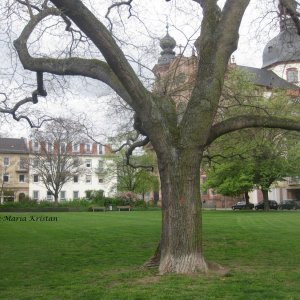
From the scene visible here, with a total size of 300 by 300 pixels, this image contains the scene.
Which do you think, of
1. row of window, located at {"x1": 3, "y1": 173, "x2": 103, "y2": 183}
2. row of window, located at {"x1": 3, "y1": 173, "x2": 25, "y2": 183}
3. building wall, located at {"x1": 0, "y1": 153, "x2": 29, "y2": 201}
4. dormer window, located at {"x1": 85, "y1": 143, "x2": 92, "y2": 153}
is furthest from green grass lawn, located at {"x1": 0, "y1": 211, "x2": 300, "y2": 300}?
dormer window, located at {"x1": 85, "y1": 143, "x2": 92, "y2": 153}

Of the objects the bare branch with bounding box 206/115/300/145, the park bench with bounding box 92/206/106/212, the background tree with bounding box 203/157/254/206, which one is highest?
the background tree with bounding box 203/157/254/206

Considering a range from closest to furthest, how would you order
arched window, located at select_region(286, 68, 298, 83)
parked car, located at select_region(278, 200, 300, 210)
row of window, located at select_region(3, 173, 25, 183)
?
arched window, located at select_region(286, 68, 298, 83), parked car, located at select_region(278, 200, 300, 210), row of window, located at select_region(3, 173, 25, 183)

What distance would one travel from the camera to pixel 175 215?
9.85 meters

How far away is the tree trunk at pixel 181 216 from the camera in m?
9.70

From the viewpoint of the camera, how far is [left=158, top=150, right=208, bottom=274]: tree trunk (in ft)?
31.8

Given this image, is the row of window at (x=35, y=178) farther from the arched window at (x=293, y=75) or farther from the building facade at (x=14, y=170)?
the arched window at (x=293, y=75)

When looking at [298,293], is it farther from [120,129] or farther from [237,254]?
[120,129]

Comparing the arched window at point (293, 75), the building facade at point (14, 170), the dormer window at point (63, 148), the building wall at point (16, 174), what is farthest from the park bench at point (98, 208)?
the building wall at point (16, 174)

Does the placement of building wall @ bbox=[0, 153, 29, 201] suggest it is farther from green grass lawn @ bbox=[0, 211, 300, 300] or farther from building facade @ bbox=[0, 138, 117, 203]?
green grass lawn @ bbox=[0, 211, 300, 300]

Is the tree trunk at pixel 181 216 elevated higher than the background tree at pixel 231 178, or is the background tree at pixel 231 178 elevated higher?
the background tree at pixel 231 178

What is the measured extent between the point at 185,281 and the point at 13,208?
163ft

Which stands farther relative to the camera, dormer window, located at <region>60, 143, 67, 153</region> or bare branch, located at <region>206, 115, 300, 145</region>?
dormer window, located at <region>60, 143, 67, 153</region>

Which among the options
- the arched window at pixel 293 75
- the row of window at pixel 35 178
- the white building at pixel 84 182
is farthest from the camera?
the white building at pixel 84 182

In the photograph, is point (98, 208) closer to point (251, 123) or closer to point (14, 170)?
point (14, 170)
